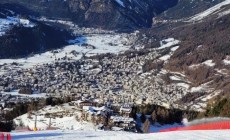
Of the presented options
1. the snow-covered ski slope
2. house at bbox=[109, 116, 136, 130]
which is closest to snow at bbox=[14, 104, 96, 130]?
house at bbox=[109, 116, 136, 130]

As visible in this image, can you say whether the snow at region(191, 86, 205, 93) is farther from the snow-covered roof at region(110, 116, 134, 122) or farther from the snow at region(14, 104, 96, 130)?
the snow-covered roof at region(110, 116, 134, 122)

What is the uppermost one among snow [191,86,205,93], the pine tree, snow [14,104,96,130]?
snow [191,86,205,93]

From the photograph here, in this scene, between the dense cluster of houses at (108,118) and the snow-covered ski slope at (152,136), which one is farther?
the dense cluster of houses at (108,118)

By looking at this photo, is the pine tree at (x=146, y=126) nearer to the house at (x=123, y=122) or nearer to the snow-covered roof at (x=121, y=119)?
the house at (x=123, y=122)

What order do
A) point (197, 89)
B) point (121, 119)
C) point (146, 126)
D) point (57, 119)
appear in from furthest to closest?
point (197, 89)
point (57, 119)
point (121, 119)
point (146, 126)

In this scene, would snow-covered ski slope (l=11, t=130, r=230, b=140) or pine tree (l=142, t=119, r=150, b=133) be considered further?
pine tree (l=142, t=119, r=150, b=133)

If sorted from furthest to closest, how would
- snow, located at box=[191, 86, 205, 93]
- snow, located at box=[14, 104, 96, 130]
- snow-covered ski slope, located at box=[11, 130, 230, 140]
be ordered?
snow, located at box=[191, 86, 205, 93] → snow, located at box=[14, 104, 96, 130] → snow-covered ski slope, located at box=[11, 130, 230, 140]

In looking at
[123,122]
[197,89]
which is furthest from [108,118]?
[197,89]

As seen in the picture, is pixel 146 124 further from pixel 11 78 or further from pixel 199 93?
pixel 11 78

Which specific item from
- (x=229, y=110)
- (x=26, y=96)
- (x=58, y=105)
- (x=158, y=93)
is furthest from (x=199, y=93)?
(x=229, y=110)

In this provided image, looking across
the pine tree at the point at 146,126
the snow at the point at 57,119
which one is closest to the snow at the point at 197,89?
the snow at the point at 57,119

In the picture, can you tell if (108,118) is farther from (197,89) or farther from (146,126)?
(197,89)
